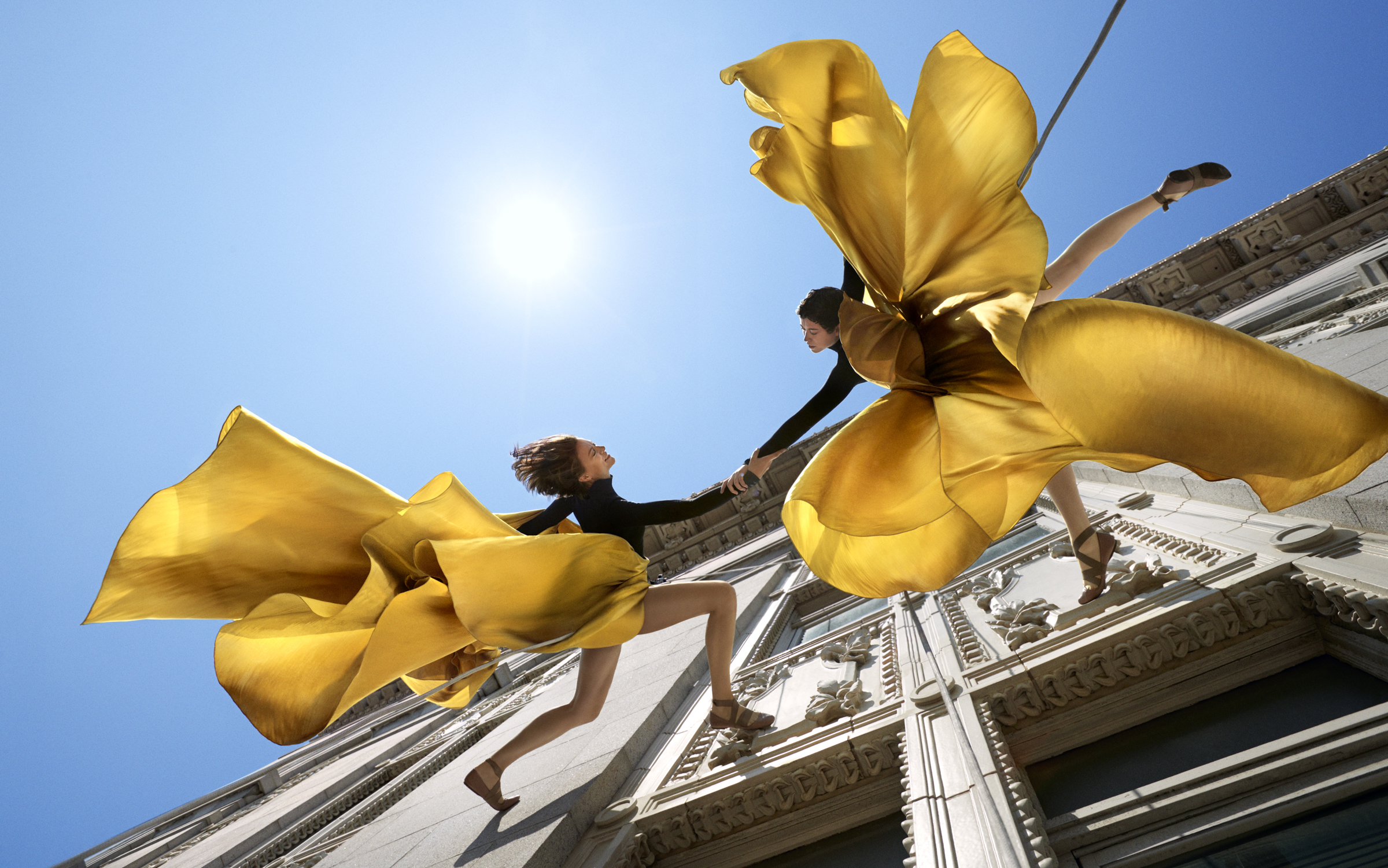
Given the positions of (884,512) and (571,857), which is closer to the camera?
(884,512)

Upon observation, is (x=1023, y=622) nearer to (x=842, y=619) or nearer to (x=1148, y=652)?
(x=1148, y=652)

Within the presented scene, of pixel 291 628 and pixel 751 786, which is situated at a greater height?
pixel 291 628

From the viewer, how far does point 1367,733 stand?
1.68 m

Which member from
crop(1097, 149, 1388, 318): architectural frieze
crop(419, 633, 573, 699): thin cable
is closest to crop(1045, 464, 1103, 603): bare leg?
crop(419, 633, 573, 699): thin cable

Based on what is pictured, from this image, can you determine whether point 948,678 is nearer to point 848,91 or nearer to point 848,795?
point 848,795

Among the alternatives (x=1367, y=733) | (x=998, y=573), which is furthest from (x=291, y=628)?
(x=998, y=573)

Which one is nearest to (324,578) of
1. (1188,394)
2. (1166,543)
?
(1188,394)

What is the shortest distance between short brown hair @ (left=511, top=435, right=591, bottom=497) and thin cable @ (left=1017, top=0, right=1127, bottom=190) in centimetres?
152

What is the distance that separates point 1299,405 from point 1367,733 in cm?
130

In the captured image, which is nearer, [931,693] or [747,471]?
[747,471]

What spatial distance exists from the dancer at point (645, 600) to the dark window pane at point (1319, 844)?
1490mm

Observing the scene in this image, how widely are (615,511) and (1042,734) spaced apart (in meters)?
1.86

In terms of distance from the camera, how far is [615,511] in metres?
2.20

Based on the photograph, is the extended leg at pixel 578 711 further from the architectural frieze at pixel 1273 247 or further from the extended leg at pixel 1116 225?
the architectural frieze at pixel 1273 247
